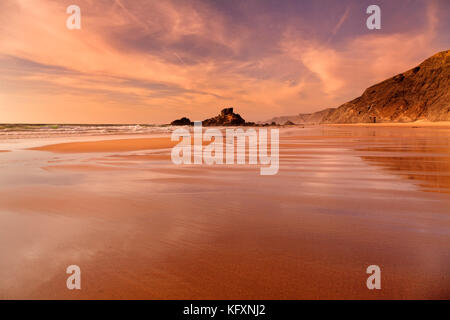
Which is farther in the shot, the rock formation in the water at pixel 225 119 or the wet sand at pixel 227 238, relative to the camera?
the rock formation in the water at pixel 225 119

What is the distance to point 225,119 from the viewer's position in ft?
405

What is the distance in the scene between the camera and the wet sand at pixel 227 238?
192 cm

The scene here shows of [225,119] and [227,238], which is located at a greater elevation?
[225,119]

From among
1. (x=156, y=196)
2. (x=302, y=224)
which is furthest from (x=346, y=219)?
(x=156, y=196)

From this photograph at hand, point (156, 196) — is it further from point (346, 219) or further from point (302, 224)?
point (346, 219)

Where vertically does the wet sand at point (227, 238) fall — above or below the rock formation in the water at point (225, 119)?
below

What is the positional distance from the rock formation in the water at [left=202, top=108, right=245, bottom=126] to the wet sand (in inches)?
4496

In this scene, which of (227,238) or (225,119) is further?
(225,119)

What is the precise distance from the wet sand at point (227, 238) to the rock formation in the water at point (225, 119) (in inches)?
4496

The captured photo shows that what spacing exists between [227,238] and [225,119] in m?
122

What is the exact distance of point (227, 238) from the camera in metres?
2.73

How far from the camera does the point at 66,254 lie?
2.41m

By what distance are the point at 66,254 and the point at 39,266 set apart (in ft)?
0.78

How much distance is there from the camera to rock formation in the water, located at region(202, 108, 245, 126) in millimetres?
119625
